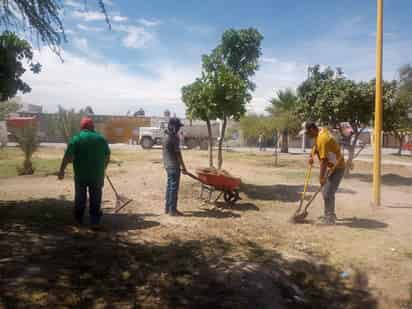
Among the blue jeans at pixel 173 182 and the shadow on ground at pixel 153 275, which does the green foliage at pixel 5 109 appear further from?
the shadow on ground at pixel 153 275

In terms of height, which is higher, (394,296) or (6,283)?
(6,283)

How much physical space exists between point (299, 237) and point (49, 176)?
29.3 ft

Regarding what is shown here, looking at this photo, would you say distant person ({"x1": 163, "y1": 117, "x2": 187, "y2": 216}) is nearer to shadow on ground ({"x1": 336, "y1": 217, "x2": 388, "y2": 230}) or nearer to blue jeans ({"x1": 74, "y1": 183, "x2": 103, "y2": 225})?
blue jeans ({"x1": 74, "y1": 183, "x2": 103, "y2": 225})

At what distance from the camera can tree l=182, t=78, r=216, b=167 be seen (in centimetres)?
941

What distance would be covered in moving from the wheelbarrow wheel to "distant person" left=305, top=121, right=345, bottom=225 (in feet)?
6.57

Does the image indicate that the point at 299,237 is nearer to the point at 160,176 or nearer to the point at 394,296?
the point at 394,296

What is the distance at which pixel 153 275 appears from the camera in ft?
13.0

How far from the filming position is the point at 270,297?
370 centimetres

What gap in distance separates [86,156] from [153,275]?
7.62 ft

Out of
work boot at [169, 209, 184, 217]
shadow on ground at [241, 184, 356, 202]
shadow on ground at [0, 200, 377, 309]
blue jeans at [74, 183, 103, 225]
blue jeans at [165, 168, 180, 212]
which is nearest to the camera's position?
shadow on ground at [0, 200, 377, 309]

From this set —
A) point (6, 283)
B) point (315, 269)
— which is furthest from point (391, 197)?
point (6, 283)

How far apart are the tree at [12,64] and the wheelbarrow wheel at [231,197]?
4.33 metres

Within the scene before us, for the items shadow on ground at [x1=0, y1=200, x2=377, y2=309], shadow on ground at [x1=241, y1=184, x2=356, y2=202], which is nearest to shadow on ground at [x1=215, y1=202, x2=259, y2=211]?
shadow on ground at [x1=241, y1=184, x2=356, y2=202]

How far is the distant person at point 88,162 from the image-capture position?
5461 millimetres
